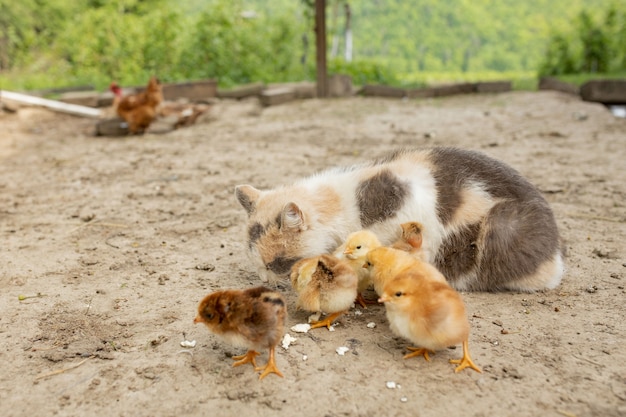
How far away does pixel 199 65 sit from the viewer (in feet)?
48.9

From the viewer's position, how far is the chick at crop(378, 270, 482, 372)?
2816 millimetres

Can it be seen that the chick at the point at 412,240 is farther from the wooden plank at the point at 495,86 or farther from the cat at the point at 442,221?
the wooden plank at the point at 495,86

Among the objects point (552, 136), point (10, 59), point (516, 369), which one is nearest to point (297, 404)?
point (516, 369)

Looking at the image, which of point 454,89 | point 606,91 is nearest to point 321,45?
point 454,89

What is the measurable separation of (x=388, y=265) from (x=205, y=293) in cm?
142

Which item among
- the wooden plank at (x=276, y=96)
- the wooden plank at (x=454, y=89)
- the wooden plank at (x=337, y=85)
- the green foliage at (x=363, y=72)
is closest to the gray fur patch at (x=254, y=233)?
the wooden plank at (x=276, y=96)

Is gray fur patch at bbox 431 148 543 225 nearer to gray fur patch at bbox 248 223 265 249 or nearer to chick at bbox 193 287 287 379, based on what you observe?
gray fur patch at bbox 248 223 265 249

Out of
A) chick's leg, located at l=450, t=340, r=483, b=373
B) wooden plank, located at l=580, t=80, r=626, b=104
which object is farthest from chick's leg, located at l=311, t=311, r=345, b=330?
wooden plank, located at l=580, t=80, r=626, b=104

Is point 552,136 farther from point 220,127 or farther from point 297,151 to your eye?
point 220,127

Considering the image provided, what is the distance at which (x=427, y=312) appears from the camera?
9.29 ft

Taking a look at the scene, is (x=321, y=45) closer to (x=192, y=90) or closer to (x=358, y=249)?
(x=192, y=90)

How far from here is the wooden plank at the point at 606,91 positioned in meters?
11.3

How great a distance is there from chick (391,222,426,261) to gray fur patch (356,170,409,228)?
22cm

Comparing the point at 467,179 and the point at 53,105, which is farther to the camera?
the point at 53,105
